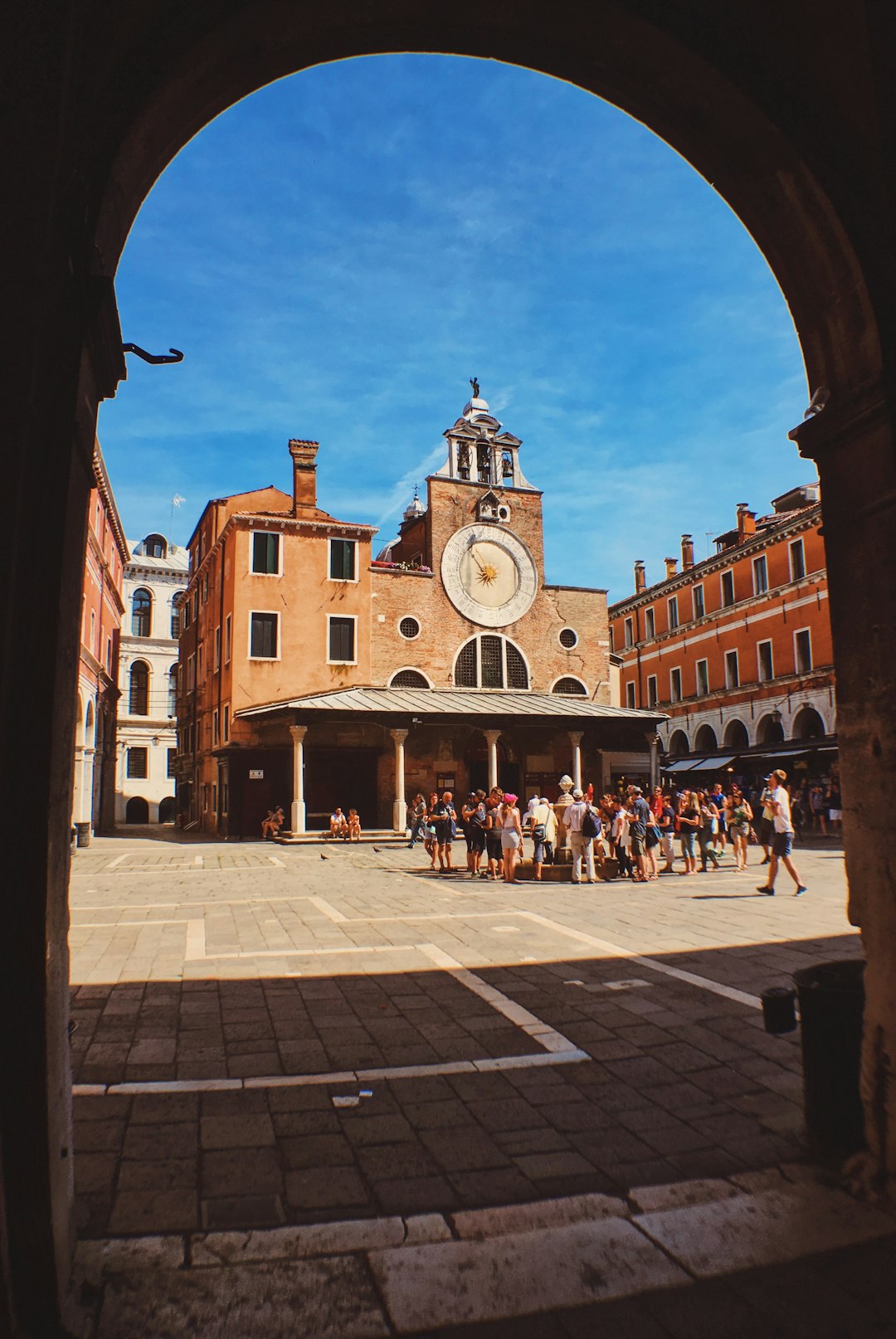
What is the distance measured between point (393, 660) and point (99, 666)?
974 cm

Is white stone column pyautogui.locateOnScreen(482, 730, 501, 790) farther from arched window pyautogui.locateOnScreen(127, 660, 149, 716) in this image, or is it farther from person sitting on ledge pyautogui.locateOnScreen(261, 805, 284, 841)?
arched window pyautogui.locateOnScreen(127, 660, 149, 716)

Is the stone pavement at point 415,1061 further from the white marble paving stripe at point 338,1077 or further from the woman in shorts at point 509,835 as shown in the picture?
the woman in shorts at point 509,835

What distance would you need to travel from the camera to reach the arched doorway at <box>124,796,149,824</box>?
46969 mm

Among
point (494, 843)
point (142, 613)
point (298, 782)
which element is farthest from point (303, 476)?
point (142, 613)

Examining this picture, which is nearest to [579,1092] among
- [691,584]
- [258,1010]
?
[258,1010]

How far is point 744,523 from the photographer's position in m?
37.1

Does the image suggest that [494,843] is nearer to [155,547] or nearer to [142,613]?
[142,613]

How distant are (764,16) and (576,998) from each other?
5476 mm

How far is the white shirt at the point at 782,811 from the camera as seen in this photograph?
11.2m

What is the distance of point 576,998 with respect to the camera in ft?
19.3

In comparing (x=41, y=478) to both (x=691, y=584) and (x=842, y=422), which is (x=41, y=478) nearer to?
(x=842, y=422)

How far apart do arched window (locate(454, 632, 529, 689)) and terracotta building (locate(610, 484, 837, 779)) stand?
9.34 metres

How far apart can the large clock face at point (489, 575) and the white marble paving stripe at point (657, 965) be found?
74.9 ft

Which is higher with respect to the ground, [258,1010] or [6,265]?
[6,265]
